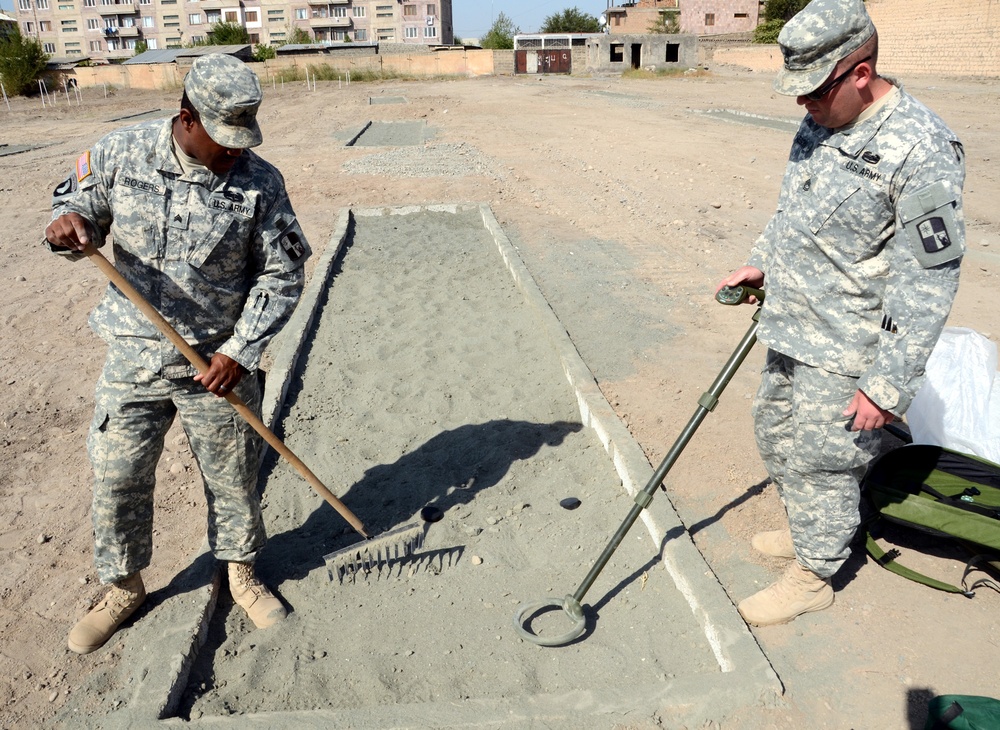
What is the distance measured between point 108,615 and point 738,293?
8.55 ft

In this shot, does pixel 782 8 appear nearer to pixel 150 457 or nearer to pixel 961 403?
pixel 961 403

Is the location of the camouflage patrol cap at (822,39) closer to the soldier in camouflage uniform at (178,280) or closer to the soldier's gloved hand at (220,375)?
the soldier in camouflage uniform at (178,280)

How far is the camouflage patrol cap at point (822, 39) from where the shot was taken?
221cm

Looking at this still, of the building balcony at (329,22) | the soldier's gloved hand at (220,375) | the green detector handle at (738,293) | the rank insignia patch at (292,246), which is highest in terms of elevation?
the building balcony at (329,22)

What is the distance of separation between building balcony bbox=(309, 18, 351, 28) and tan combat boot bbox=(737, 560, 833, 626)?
289 feet

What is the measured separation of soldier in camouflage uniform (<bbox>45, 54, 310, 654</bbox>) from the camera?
2477 millimetres

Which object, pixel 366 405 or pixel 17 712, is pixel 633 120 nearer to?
pixel 366 405

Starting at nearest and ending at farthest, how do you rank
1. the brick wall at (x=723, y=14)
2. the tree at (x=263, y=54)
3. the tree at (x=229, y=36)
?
the tree at (x=263, y=54)
the brick wall at (x=723, y=14)
the tree at (x=229, y=36)

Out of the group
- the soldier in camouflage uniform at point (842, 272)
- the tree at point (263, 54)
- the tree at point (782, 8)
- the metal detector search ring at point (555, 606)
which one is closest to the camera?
the soldier in camouflage uniform at point (842, 272)

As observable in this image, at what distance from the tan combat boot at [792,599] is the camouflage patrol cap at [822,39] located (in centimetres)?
168

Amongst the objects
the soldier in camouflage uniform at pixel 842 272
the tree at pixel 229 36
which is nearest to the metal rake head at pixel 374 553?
the soldier in camouflage uniform at pixel 842 272

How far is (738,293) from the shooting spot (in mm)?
2801

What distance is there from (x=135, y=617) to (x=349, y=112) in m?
23.2

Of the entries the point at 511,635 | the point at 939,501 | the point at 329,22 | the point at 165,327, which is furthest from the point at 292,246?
the point at 329,22
